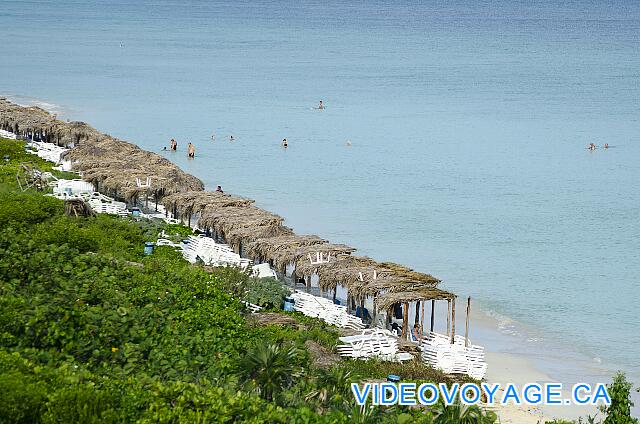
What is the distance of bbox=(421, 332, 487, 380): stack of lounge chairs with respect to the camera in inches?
729

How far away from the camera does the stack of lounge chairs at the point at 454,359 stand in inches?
729

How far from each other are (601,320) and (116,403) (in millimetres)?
16133

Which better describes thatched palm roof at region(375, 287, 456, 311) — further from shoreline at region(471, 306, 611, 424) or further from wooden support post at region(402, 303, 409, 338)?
shoreline at region(471, 306, 611, 424)

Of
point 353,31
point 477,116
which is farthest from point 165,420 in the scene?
point 353,31

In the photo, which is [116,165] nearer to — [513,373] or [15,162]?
[15,162]

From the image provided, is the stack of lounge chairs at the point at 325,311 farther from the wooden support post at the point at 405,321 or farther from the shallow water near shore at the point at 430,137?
the shallow water near shore at the point at 430,137

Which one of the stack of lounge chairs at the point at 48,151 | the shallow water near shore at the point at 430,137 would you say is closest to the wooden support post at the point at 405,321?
the shallow water near shore at the point at 430,137

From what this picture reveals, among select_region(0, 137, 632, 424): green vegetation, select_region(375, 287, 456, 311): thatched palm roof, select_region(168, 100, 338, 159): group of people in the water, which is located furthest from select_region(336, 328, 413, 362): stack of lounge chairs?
select_region(168, 100, 338, 159): group of people in the water

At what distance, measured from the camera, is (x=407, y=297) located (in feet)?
64.1

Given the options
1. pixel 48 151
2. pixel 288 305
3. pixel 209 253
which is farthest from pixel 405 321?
pixel 48 151

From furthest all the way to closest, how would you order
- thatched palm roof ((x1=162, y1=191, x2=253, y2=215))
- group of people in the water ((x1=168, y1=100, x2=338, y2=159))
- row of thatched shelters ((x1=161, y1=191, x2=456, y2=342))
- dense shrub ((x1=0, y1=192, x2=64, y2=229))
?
group of people in the water ((x1=168, y1=100, x2=338, y2=159)) < thatched palm roof ((x1=162, y1=191, x2=253, y2=215)) < dense shrub ((x1=0, y1=192, x2=64, y2=229)) < row of thatched shelters ((x1=161, y1=191, x2=456, y2=342))

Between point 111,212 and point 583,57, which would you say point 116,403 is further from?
point 583,57

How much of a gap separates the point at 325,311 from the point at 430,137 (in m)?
30.6

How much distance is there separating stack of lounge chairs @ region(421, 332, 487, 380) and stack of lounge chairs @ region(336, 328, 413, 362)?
47 centimetres
